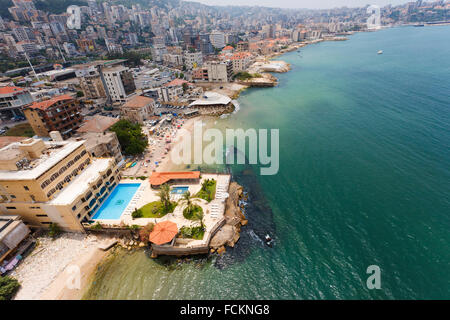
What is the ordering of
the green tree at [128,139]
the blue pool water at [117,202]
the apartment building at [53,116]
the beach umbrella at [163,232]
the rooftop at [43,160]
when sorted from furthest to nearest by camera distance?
1. the apartment building at [53,116]
2. the green tree at [128,139]
3. the blue pool water at [117,202]
4. the rooftop at [43,160]
5. the beach umbrella at [163,232]

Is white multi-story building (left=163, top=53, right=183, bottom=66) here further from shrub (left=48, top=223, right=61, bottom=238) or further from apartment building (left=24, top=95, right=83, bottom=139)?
shrub (left=48, top=223, right=61, bottom=238)

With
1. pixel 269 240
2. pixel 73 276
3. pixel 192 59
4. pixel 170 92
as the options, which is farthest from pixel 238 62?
pixel 73 276

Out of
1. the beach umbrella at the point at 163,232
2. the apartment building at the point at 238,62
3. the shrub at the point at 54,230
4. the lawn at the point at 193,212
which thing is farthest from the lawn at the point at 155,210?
the apartment building at the point at 238,62

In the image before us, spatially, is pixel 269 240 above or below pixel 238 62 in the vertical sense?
below

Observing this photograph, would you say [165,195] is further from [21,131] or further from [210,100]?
[21,131]

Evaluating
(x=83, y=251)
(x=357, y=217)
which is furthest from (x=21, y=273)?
(x=357, y=217)

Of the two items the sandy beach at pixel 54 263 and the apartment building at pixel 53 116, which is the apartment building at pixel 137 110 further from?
the sandy beach at pixel 54 263
